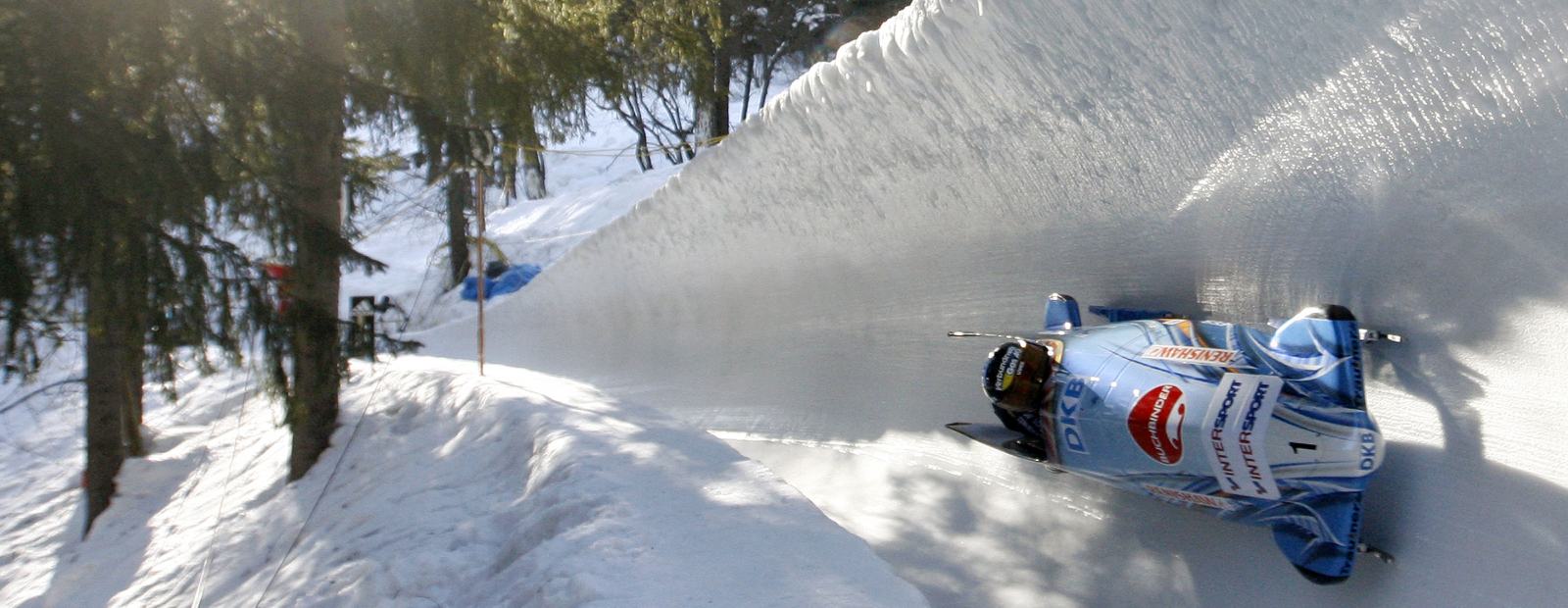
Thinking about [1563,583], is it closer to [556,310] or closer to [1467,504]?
A: [1467,504]

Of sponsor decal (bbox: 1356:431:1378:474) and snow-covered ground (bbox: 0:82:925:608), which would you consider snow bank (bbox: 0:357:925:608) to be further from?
sponsor decal (bbox: 1356:431:1378:474)

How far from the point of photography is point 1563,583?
2150 millimetres

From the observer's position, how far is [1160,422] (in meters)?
2.73

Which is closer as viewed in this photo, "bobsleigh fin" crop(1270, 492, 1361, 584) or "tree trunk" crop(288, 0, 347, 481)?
"bobsleigh fin" crop(1270, 492, 1361, 584)

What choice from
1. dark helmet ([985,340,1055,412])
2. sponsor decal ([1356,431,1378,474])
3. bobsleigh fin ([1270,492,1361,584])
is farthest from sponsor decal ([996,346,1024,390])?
sponsor decal ([1356,431,1378,474])

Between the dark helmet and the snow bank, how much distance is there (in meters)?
0.76

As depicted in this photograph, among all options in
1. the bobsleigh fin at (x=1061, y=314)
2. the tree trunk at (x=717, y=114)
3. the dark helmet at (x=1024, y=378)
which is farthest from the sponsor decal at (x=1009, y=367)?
the tree trunk at (x=717, y=114)

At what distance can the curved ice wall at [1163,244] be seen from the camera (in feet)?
7.69

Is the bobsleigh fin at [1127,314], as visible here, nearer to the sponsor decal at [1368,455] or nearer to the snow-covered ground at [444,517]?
the sponsor decal at [1368,455]

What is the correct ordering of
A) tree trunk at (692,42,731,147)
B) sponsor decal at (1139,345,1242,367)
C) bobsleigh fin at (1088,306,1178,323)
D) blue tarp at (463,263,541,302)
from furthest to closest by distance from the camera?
blue tarp at (463,263,541,302) → tree trunk at (692,42,731,147) → bobsleigh fin at (1088,306,1178,323) → sponsor decal at (1139,345,1242,367)

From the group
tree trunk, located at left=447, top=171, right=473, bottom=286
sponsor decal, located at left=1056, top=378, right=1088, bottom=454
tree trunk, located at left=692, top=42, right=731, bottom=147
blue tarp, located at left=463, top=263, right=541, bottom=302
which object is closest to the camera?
sponsor decal, located at left=1056, top=378, right=1088, bottom=454

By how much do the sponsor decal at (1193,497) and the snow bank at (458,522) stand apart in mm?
849

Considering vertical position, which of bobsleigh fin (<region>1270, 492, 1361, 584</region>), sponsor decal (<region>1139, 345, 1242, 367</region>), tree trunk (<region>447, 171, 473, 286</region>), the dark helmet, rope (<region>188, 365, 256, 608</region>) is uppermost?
tree trunk (<region>447, 171, 473, 286</region>)

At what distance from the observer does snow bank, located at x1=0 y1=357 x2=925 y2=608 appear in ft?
9.11
